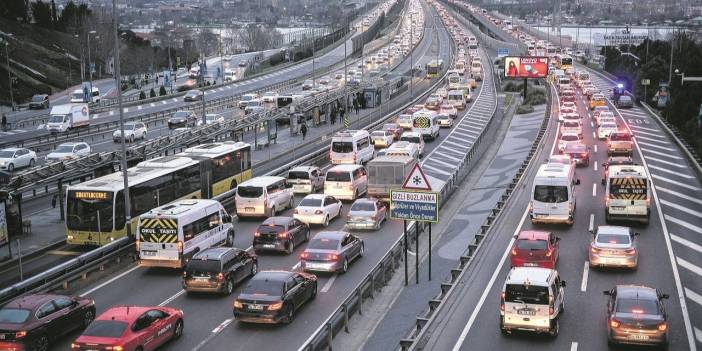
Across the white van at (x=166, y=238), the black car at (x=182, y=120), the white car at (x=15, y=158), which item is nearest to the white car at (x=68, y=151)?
the white car at (x=15, y=158)

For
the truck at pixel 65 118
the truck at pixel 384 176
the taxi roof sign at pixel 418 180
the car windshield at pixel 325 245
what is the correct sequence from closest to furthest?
the taxi roof sign at pixel 418 180, the car windshield at pixel 325 245, the truck at pixel 384 176, the truck at pixel 65 118

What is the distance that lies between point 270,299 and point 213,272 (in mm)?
3504

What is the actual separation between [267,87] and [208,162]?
2766 inches

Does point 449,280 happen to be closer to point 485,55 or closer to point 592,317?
point 592,317

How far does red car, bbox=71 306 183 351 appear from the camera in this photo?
19000mm

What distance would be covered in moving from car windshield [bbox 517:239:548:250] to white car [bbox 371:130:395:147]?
109ft

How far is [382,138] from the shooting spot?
199 ft

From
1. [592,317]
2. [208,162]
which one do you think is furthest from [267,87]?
[592,317]

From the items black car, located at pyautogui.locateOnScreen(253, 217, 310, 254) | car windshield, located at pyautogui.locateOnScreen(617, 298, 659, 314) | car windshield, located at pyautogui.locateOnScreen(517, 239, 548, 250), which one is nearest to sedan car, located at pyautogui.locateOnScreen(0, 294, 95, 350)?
black car, located at pyautogui.locateOnScreen(253, 217, 310, 254)

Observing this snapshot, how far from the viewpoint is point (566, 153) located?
48781 millimetres

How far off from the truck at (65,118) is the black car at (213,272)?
4570 centimetres

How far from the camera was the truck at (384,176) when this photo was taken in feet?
132

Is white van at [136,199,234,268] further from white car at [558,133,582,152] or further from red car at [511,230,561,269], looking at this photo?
white car at [558,133,582,152]

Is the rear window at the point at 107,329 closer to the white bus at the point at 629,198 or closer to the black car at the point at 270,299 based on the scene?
the black car at the point at 270,299
